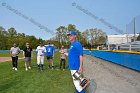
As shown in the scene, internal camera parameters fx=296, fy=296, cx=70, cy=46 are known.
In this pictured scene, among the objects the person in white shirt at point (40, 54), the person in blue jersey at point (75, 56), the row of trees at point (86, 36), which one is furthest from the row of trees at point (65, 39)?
the person in blue jersey at point (75, 56)

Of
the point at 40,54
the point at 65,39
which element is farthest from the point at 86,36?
the point at 40,54

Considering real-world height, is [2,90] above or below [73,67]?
below

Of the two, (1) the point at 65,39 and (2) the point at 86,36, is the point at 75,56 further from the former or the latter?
(2) the point at 86,36

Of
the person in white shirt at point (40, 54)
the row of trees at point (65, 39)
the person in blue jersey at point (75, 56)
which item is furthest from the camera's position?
the row of trees at point (65, 39)

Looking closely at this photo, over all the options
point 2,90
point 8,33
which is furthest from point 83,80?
point 8,33

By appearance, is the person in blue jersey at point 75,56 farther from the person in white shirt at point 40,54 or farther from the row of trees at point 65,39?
the row of trees at point 65,39

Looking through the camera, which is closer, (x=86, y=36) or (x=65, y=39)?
(x=65, y=39)

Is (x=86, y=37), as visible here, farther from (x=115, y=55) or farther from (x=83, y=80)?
(x=83, y=80)

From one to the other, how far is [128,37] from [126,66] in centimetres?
1201

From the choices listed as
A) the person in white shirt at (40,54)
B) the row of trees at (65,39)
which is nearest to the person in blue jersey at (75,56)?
the person in white shirt at (40,54)

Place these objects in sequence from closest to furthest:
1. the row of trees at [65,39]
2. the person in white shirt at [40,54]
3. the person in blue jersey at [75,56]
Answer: the person in blue jersey at [75,56], the person in white shirt at [40,54], the row of trees at [65,39]

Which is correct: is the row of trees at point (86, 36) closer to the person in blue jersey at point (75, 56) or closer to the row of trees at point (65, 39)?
the row of trees at point (65, 39)

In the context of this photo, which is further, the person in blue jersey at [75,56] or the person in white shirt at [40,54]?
the person in white shirt at [40,54]

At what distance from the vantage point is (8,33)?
129000 mm
